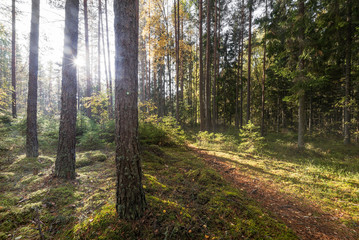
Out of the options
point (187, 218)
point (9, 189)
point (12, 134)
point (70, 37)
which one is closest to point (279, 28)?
point (70, 37)

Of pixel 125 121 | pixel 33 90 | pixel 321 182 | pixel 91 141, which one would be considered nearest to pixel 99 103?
pixel 91 141

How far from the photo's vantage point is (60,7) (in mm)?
6848

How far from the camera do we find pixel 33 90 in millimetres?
6199

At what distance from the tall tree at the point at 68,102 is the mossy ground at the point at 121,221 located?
434 mm

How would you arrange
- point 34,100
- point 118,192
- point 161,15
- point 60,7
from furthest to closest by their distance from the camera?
point 161,15
point 60,7
point 34,100
point 118,192

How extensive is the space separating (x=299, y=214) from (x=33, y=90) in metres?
9.99

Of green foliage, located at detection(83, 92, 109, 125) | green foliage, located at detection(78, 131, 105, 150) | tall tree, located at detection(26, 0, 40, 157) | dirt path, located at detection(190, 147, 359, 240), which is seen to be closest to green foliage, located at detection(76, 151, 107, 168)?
green foliage, located at detection(78, 131, 105, 150)

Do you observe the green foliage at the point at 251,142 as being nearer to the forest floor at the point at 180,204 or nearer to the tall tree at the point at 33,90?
the forest floor at the point at 180,204

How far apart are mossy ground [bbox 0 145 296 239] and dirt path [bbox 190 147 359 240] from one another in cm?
59

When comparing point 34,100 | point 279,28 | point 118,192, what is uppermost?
point 279,28

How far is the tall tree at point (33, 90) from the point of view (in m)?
6.08

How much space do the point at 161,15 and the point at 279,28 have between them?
11260mm

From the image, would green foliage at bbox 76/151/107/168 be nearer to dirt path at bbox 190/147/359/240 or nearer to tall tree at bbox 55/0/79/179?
tall tree at bbox 55/0/79/179

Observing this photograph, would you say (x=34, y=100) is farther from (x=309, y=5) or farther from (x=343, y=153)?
(x=343, y=153)
